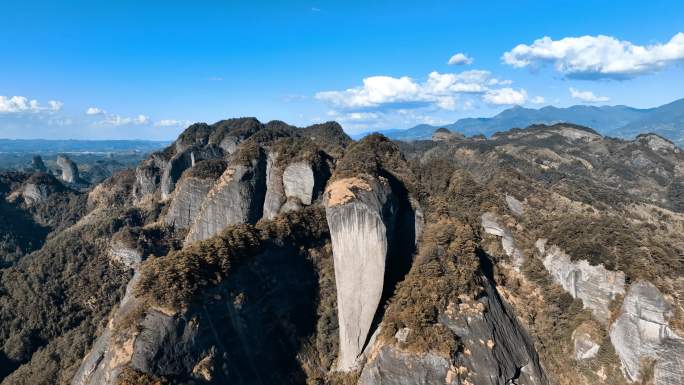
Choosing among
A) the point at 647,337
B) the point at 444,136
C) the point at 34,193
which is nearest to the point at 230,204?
the point at 647,337

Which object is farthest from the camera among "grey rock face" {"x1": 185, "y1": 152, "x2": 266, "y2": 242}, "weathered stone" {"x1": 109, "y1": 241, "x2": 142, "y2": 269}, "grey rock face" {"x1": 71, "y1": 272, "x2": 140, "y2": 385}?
"grey rock face" {"x1": 185, "y1": 152, "x2": 266, "y2": 242}

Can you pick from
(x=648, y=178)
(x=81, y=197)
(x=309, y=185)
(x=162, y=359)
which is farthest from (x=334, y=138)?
(x=648, y=178)

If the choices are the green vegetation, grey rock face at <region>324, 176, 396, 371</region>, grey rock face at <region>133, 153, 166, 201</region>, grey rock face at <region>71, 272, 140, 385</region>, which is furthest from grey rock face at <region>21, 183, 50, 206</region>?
grey rock face at <region>324, 176, 396, 371</region>

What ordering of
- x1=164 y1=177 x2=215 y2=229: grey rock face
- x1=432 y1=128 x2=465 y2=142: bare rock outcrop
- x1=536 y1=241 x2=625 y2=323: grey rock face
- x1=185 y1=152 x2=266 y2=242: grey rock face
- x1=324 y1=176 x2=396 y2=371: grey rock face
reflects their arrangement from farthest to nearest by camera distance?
x1=432 y1=128 x2=465 y2=142: bare rock outcrop < x1=164 y1=177 x2=215 y2=229: grey rock face < x1=185 y1=152 x2=266 y2=242: grey rock face < x1=324 y1=176 x2=396 y2=371: grey rock face < x1=536 y1=241 x2=625 y2=323: grey rock face

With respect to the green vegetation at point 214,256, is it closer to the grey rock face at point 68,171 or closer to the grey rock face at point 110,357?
the grey rock face at point 110,357

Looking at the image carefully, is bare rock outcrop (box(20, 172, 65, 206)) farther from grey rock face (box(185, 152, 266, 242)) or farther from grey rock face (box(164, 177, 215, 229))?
grey rock face (box(185, 152, 266, 242))

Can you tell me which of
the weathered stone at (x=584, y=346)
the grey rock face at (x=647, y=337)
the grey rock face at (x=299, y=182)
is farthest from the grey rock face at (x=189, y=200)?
the grey rock face at (x=647, y=337)

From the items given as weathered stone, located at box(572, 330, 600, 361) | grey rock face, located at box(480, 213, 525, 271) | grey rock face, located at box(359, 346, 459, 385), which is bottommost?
weathered stone, located at box(572, 330, 600, 361)
